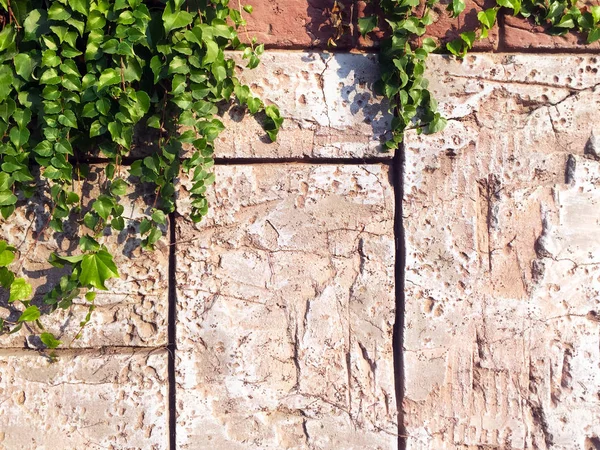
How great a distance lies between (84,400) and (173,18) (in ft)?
4.21

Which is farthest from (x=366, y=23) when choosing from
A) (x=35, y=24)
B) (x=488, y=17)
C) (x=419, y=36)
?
(x=35, y=24)

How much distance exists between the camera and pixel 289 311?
6.51 feet

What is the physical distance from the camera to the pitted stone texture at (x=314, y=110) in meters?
1.93

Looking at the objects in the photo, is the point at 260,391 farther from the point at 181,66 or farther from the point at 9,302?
the point at 181,66

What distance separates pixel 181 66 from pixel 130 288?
0.77 metres

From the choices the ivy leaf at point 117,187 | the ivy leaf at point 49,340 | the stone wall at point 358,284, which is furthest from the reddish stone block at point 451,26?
the ivy leaf at point 49,340

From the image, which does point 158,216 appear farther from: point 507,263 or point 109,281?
point 507,263

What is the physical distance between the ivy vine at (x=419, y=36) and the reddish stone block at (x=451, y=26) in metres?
0.02

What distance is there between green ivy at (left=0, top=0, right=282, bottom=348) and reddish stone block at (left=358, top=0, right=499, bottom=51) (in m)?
0.41

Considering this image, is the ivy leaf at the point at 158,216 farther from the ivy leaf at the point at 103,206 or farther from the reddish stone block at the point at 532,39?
the reddish stone block at the point at 532,39

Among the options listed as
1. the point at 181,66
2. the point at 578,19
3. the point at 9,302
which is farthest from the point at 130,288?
the point at 578,19

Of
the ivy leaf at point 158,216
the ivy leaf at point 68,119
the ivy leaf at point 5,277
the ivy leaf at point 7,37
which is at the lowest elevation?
the ivy leaf at point 5,277

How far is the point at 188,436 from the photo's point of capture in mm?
1960

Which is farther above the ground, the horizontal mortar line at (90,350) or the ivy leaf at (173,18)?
the ivy leaf at (173,18)
